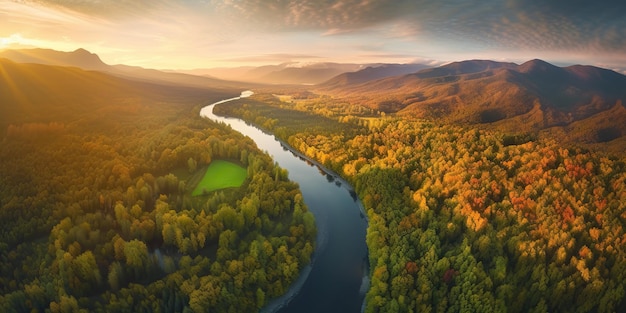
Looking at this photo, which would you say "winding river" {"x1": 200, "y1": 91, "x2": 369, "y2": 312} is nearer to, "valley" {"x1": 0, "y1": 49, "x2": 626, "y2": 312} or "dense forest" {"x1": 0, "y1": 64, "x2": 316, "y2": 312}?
"valley" {"x1": 0, "y1": 49, "x2": 626, "y2": 312}

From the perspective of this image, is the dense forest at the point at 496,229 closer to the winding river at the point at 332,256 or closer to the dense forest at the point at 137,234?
the winding river at the point at 332,256

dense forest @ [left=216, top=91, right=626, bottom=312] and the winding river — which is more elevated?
dense forest @ [left=216, top=91, right=626, bottom=312]

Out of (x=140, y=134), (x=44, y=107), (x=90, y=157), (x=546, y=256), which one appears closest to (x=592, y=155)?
(x=546, y=256)

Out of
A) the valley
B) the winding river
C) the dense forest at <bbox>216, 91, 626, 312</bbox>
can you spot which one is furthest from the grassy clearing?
the dense forest at <bbox>216, 91, 626, 312</bbox>

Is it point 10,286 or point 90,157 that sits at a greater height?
point 90,157

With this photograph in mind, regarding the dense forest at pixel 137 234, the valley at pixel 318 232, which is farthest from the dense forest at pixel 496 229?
the dense forest at pixel 137 234

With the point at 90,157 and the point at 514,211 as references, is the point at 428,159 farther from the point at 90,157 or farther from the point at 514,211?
the point at 90,157
